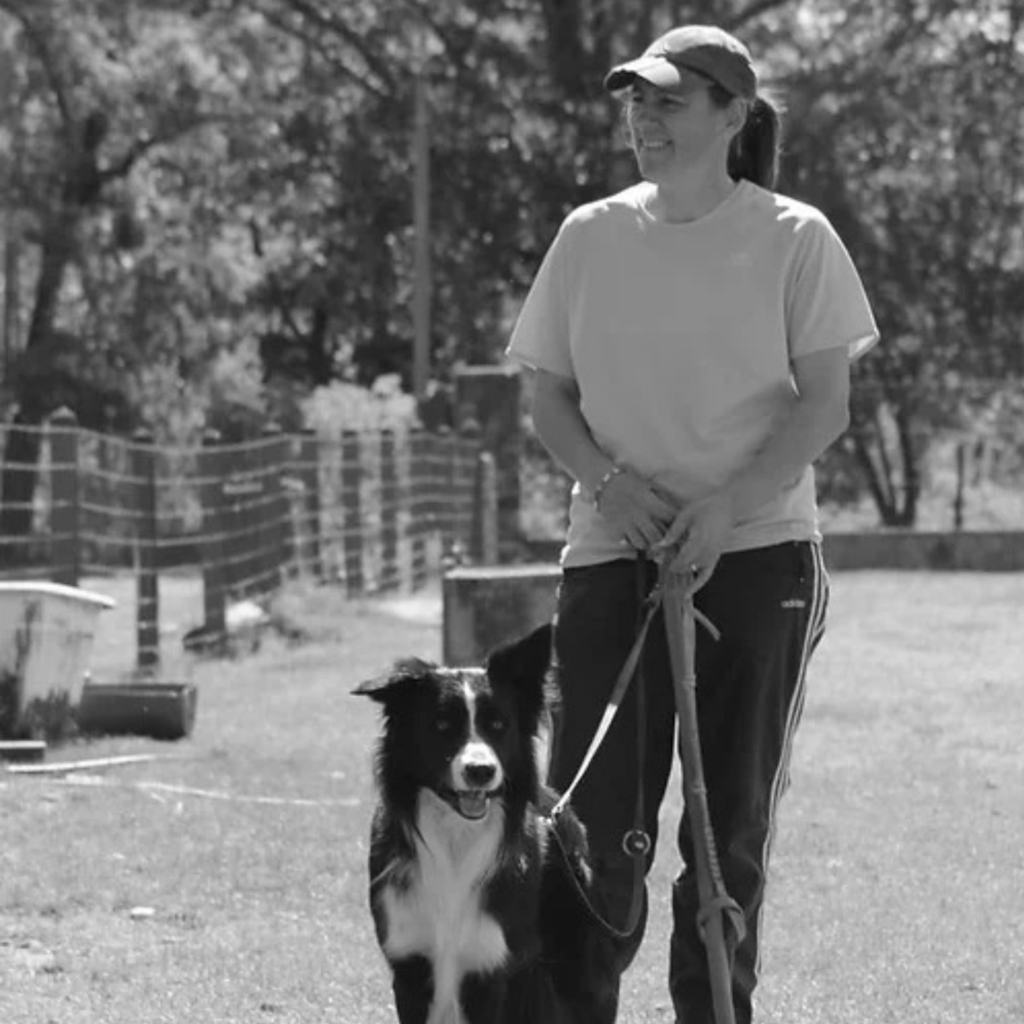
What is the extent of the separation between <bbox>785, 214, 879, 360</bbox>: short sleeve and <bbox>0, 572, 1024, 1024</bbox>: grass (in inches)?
79.7

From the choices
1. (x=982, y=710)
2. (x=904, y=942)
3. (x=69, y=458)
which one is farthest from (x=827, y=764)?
(x=69, y=458)

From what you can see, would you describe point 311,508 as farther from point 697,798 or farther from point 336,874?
point 697,798

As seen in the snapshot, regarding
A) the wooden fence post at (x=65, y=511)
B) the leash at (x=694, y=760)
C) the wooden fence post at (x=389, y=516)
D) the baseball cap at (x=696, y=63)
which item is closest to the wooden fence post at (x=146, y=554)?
the wooden fence post at (x=65, y=511)

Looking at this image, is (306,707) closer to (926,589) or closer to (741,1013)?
(741,1013)

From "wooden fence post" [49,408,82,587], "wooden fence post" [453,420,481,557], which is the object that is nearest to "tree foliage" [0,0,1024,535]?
"wooden fence post" [453,420,481,557]

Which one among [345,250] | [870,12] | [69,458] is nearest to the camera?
[69,458]

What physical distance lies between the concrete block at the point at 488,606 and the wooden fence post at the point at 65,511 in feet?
6.90

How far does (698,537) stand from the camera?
4922 mm

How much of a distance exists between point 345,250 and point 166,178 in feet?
8.93

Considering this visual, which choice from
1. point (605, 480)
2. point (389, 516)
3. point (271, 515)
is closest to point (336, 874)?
point (605, 480)

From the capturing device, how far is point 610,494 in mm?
5035

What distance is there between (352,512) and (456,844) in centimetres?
1515

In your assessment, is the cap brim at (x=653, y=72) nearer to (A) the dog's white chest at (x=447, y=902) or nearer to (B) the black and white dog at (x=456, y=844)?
(B) the black and white dog at (x=456, y=844)

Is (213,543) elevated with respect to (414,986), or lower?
elevated
